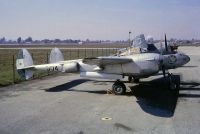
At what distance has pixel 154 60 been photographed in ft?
42.5

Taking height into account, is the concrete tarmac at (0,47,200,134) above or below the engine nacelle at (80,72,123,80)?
below

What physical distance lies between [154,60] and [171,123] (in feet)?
15.9

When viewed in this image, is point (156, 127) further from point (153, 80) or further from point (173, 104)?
point (153, 80)

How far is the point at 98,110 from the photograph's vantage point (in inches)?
403

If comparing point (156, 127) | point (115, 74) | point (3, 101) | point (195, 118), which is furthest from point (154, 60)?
point (3, 101)

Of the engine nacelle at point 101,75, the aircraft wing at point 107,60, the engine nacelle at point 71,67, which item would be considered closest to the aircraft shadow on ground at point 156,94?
the engine nacelle at point 101,75

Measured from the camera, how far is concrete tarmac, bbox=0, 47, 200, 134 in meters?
8.02

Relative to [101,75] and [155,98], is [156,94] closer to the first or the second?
[155,98]

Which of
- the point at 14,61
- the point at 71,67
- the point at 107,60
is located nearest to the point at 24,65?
the point at 71,67

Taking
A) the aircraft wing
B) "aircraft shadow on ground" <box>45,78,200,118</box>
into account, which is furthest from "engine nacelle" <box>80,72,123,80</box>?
"aircraft shadow on ground" <box>45,78,200,118</box>

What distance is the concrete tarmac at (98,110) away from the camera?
8016mm

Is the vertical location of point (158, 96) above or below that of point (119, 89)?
below

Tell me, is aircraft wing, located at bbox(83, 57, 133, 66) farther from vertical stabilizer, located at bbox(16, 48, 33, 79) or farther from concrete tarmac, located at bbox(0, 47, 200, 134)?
vertical stabilizer, located at bbox(16, 48, 33, 79)

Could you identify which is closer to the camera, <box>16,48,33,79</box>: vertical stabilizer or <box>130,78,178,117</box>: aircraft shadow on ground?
<box>130,78,178,117</box>: aircraft shadow on ground
